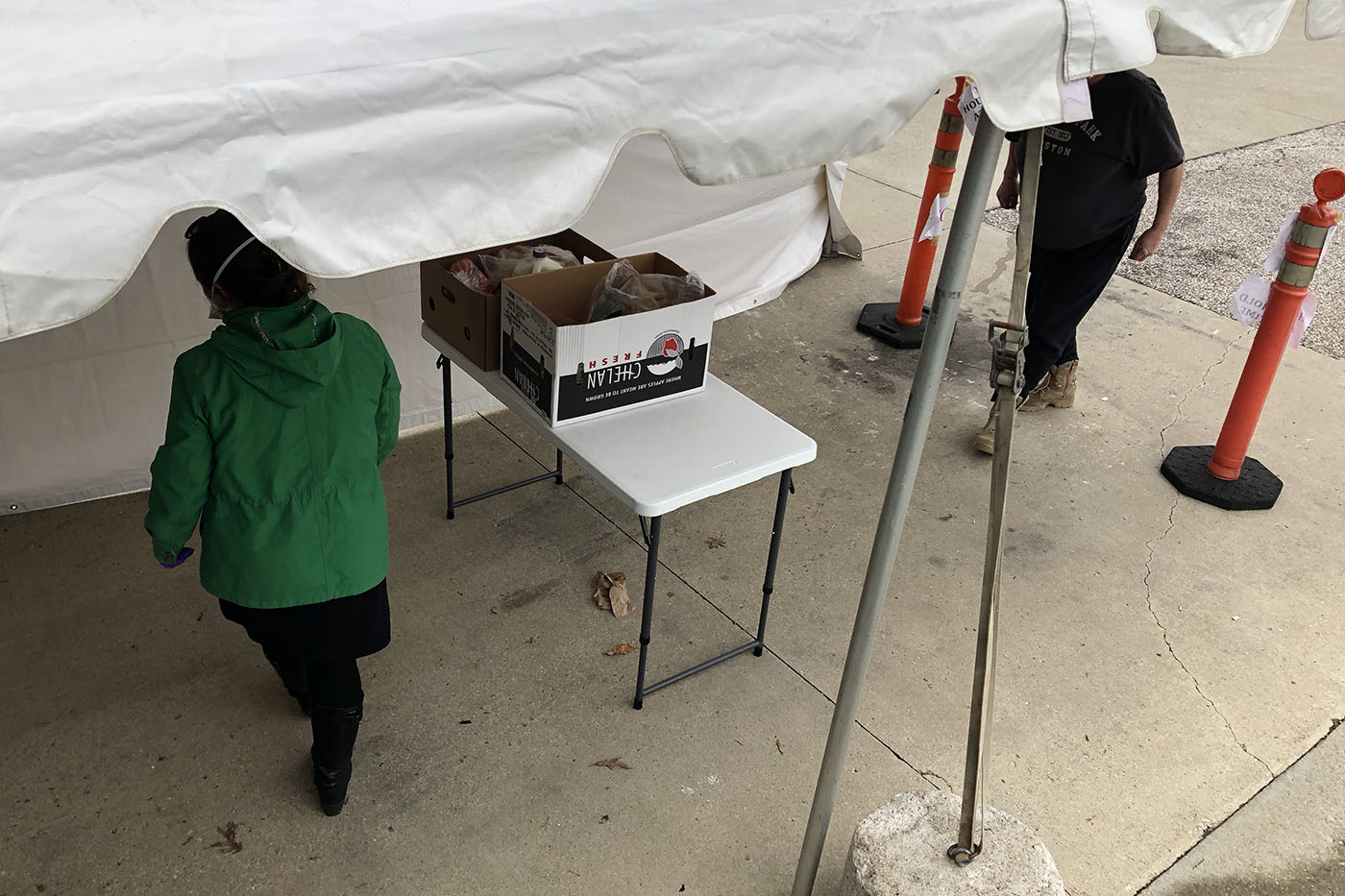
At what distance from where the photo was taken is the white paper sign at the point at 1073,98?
6.25ft

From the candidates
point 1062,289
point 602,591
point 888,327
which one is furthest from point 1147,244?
point 602,591

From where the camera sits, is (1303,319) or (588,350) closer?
(588,350)

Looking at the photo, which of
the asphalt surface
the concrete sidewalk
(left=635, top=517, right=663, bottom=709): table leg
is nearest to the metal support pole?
the concrete sidewalk

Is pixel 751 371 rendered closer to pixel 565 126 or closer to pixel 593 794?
pixel 593 794

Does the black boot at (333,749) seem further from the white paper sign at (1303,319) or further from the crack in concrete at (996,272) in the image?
the crack in concrete at (996,272)

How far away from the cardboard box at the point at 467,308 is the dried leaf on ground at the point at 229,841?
4.88ft

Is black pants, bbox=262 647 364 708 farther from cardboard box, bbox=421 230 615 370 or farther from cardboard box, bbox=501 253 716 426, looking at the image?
cardboard box, bbox=421 230 615 370

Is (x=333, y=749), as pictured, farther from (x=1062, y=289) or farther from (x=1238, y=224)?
(x=1238, y=224)

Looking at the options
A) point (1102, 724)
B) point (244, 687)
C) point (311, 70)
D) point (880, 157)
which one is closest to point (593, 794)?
point (244, 687)

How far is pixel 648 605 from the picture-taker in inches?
122

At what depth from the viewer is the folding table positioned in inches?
114

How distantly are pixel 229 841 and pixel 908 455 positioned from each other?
202 centimetres

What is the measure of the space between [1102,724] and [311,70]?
121 inches

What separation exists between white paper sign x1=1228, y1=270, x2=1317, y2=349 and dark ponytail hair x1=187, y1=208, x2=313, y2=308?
3.60 meters
